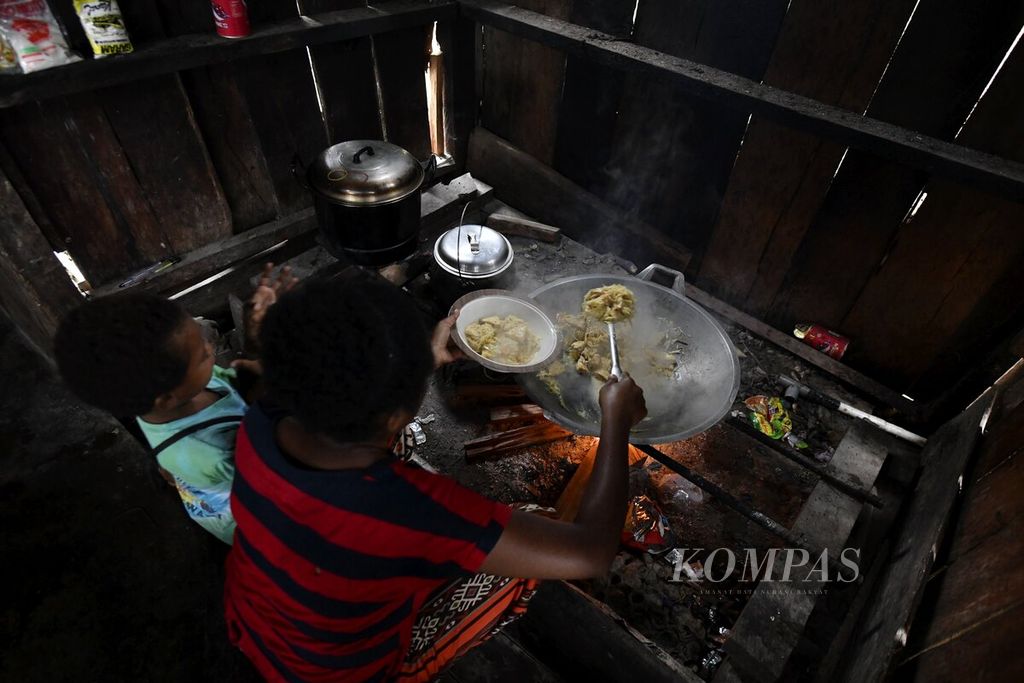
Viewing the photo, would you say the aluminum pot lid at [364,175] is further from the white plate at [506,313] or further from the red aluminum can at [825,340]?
the red aluminum can at [825,340]

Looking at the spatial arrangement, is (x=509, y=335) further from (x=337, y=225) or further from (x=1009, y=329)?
(x=1009, y=329)

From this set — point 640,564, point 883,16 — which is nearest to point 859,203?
point 883,16

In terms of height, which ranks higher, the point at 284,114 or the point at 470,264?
the point at 284,114

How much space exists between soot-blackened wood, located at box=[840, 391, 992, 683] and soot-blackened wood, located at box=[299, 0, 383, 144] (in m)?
4.56

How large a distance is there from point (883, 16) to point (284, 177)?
3.98m

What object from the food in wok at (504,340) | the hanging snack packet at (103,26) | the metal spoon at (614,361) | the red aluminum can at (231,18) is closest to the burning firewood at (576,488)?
the metal spoon at (614,361)

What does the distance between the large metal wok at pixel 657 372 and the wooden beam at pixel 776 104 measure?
123cm

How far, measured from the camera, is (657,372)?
293 centimetres

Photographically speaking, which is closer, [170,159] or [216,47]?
[216,47]

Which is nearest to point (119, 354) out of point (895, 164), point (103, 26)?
point (103, 26)

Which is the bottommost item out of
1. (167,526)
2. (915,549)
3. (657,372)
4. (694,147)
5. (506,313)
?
(167,526)

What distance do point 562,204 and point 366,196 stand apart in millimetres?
1984

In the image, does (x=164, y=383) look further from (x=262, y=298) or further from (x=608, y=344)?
(x=608, y=344)

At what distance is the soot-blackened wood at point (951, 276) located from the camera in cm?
267
